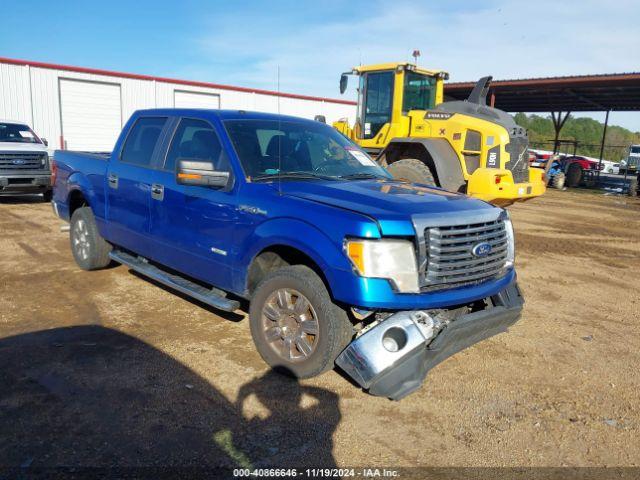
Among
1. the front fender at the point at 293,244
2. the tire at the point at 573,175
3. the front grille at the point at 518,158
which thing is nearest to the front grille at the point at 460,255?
the front fender at the point at 293,244

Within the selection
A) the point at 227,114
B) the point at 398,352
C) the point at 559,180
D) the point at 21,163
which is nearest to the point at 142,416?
the point at 398,352

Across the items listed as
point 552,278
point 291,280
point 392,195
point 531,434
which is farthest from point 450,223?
point 552,278

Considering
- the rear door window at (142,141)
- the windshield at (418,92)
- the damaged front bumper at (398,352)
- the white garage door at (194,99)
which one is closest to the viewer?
the damaged front bumper at (398,352)

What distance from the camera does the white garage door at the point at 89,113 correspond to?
69.8ft

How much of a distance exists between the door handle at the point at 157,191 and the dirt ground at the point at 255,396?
1.18 m

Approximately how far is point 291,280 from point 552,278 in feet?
16.2

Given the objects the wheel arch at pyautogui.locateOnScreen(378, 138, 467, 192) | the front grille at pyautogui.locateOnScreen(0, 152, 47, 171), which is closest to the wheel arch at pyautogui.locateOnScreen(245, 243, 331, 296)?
the wheel arch at pyautogui.locateOnScreen(378, 138, 467, 192)

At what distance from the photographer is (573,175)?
84.0 ft

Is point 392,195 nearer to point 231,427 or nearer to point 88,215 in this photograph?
point 231,427

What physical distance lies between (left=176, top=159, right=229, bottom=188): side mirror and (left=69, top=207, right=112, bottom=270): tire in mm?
2627

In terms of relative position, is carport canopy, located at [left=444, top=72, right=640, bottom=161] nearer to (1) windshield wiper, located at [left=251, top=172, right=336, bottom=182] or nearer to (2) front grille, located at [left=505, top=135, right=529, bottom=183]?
(2) front grille, located at [left=505, top=135, right=529, bottom=183]

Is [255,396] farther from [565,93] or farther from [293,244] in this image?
[565,93]

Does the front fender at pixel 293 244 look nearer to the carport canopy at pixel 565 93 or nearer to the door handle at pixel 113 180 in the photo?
the door handle at pixel 113 180

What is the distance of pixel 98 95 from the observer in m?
22.2
